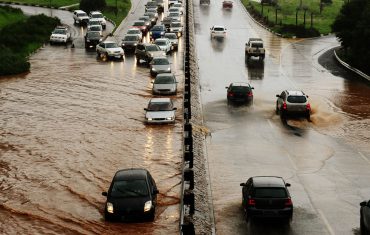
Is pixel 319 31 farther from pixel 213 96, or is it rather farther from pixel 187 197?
pixel 187 197

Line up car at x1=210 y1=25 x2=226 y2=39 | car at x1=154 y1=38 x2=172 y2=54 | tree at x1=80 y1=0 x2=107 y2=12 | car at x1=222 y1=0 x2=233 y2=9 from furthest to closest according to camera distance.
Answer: car at x1=222 y1=0 x2=233 y2=9
tree at x1=80 y1=0 x2=107 y2=12
car at x1=210 y1=25 x2=226 y2=39
car at x1=154 y1=38 x2=172 y2=54

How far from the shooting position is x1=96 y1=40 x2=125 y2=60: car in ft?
193

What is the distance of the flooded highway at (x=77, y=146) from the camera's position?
22938mm

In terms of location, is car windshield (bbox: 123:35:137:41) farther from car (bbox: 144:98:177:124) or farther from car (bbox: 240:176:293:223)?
car (bbox: 240:176:293:223)

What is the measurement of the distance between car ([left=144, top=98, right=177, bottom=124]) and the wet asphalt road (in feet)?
7.22

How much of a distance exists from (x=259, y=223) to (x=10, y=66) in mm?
36643

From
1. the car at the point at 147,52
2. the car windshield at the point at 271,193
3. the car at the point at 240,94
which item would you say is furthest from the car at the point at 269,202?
the car at the point at 147,52

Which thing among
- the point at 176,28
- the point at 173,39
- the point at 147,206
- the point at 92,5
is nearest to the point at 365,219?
the point at 147,206

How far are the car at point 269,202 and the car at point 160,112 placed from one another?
15.3 meters

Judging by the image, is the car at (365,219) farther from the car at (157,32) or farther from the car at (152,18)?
the car at (152,18)

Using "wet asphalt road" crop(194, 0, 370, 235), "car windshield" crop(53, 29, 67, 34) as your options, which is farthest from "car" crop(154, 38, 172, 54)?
"car windshield" crop(53, 29, 67, 34)

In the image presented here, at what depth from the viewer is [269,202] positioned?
20.5 metres

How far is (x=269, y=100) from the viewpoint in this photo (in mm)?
42750

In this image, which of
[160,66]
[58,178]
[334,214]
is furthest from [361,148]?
[160,66]
